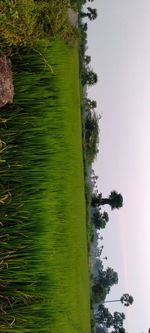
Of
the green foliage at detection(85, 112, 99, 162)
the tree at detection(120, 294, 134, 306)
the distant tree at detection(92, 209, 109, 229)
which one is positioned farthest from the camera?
the tree at detection(120, 294, 134, 306)

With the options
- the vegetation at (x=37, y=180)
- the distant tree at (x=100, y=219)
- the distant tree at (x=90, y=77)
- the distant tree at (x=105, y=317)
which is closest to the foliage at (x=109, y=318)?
the distant tree at (x=105, y=317)

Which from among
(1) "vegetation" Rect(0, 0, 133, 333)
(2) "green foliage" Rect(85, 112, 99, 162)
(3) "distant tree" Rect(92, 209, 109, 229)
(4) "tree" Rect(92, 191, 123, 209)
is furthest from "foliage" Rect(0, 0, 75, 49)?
(3) "distant tree" Rect(92, 209, 109, 229)

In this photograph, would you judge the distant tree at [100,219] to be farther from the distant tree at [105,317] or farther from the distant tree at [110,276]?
the distant tree at [110,276]

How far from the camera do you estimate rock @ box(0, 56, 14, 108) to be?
16.2 ft

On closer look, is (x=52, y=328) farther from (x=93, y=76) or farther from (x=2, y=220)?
(x=93, y=76)

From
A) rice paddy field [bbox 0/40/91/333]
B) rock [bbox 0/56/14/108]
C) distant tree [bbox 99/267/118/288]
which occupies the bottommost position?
distant tree [bbox 99/267/118/288]

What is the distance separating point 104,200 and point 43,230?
55.0 feet

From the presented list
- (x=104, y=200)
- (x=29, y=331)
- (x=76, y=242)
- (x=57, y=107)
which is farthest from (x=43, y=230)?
(x=104, y=200)

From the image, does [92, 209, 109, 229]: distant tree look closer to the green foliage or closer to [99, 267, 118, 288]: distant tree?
the green foliage

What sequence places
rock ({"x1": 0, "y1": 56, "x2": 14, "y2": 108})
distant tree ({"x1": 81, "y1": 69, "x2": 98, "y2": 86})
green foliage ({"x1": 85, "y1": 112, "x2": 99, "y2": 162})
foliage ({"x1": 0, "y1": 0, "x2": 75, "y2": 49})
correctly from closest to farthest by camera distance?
1. foliage ({"x1": 0, "y1": 0, "x2": 75, "y2": 49})
2. rock ({"x1": 0, "y1": 56, "x2": 14, "y2": 108})
3. green foliage ({"x1": 85, "y1": 112, "x2": 99, "y2": 162})
4. distant tree ({"x1": 81, "y1": 69, "x2": 98, "y2": 86})

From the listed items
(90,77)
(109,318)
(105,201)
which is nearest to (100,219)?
(105,201)

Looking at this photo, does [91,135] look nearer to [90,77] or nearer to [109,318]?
[90,77]

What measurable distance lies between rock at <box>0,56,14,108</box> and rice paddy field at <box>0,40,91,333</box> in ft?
0.62

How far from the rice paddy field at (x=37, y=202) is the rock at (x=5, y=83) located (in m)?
0.19
